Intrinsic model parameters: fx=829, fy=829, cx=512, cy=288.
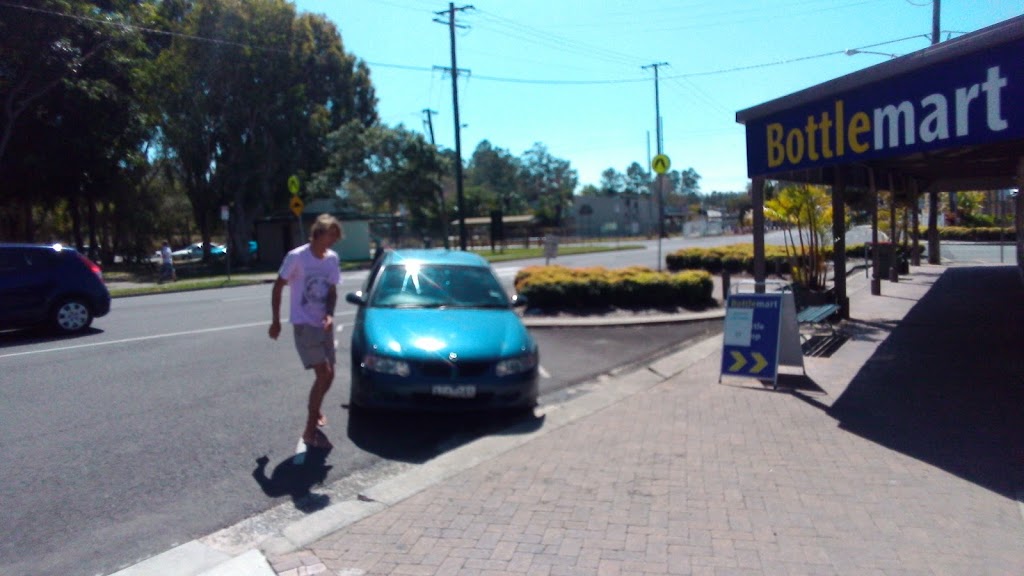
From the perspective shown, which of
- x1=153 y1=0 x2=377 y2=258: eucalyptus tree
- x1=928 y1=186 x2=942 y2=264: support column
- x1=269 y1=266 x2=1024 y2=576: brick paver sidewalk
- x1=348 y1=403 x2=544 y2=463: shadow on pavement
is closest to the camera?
x1=269 y1=266 x2=1024 y2=576: brick paver sidewalk

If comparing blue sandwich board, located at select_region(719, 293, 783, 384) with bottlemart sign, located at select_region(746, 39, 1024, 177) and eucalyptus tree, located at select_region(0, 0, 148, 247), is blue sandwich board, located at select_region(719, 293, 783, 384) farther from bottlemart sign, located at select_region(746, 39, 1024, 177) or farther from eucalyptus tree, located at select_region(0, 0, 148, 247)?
eucalyptus tree, located at select_region(0, 0, 148, 247)

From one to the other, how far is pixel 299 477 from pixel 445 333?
2.05 metres

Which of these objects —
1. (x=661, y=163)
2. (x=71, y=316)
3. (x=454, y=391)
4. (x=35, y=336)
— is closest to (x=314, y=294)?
(x=454, y=391)

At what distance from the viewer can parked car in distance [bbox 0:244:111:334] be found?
12391mm

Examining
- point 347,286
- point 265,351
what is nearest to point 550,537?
point 265,351

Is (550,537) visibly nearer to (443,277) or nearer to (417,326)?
(417,326)

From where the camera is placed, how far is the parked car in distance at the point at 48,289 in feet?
40.7

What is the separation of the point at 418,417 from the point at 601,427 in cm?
177

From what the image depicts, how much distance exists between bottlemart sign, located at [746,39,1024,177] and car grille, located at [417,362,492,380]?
14.3ft

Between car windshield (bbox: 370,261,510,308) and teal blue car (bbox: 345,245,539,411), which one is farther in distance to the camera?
car windshield (bbox: 370,261,510,308)

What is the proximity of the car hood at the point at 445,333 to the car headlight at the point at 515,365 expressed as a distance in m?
0.06

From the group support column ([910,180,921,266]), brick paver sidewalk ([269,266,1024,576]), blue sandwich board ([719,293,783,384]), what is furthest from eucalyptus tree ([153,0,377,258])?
brick paver sidewalk ([269,266,1024,576])

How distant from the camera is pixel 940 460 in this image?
6023 mm

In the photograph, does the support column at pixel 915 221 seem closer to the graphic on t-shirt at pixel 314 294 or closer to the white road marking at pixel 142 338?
the white road marking at pixel 142 338
